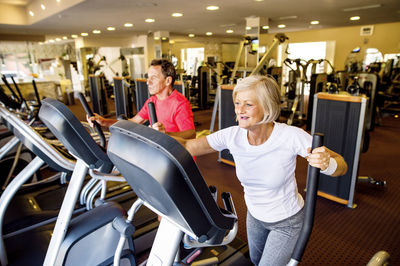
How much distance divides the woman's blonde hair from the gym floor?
4.75 feet

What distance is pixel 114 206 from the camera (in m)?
1.70

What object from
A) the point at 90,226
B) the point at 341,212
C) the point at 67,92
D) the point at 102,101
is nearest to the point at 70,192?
the point at 90,226

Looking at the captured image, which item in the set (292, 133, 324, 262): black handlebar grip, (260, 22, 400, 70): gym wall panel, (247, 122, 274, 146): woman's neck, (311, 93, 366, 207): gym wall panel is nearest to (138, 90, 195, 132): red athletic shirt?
(247, 122, 274, 146): woman's neck

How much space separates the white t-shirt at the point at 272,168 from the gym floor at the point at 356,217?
109 cm

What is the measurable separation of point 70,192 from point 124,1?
4.10m

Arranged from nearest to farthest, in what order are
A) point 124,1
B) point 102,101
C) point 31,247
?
point 31,247 → point 124,1 → point 102,101

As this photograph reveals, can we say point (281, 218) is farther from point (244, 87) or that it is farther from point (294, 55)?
point (294, 55)

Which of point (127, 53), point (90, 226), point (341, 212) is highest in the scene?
point (127, 53)

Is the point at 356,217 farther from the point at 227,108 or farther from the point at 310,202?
the point at 310,202

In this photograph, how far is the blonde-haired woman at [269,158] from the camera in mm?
1146

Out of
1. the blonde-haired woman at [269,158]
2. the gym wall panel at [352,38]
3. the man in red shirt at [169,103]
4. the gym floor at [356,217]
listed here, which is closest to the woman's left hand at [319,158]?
the blonde-haired woman at [269,158]

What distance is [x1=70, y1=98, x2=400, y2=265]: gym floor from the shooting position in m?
2.14

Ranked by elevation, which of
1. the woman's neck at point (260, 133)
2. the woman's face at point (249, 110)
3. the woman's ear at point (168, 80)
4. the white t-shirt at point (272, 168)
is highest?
the woman's ear at point (168, 80)

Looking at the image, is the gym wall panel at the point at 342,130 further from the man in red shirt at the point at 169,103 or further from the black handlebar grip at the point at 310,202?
the black handlebar grip at the point at 310,202
